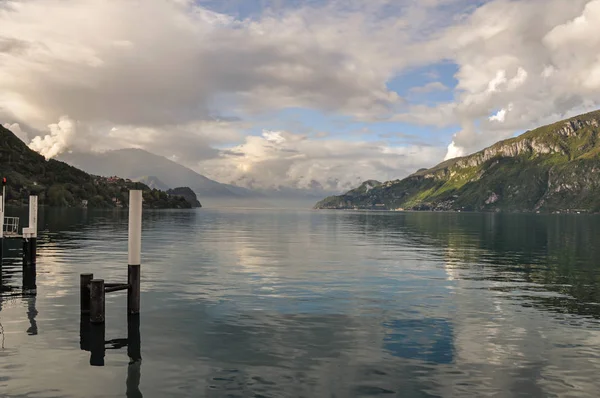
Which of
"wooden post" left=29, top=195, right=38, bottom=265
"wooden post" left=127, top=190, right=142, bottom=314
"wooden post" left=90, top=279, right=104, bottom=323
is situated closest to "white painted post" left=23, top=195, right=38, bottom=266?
"wooden post" left=29, top=195, right=38, bottom=265

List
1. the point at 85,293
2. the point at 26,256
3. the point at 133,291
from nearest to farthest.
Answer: the point at 85,293 < the point at 133,291 < the point at 26,256

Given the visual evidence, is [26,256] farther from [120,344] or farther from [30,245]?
[120,344]

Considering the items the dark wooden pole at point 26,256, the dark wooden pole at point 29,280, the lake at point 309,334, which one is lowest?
the lake at point 309,334

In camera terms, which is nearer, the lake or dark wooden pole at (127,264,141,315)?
the lake

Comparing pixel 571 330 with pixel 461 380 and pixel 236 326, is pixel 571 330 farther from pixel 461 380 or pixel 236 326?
pixel 236 326

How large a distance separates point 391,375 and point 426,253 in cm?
5412

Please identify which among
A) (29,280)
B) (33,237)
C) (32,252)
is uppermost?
(33,237)

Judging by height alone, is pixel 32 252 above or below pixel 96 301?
above

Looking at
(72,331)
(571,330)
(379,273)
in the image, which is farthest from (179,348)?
(379,273)

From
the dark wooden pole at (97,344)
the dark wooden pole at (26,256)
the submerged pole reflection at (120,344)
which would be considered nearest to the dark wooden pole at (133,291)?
the submerged pole reflection at (120,344)

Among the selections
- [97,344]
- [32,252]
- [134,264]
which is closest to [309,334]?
[97,344]

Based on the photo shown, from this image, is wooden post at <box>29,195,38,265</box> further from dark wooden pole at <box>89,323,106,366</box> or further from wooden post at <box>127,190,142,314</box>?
dark wooden pole at <box>89,323,106,366</box>

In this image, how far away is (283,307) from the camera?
32.2 m

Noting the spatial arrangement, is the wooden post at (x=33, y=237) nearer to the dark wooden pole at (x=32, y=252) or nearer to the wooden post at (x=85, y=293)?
the dark wooden pole at (x=32, y=252)
